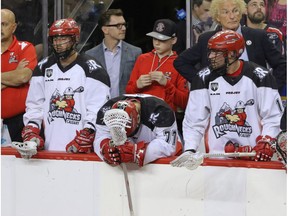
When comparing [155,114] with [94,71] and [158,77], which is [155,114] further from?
[158,77]

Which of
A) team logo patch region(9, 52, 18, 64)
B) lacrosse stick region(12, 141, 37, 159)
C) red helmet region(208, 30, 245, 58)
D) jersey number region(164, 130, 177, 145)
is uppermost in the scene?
red helmet region(208, 30, 245, 58)

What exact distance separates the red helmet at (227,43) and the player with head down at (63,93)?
0.80 meters

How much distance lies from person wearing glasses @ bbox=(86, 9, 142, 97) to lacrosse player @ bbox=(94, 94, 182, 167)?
46.9 inches

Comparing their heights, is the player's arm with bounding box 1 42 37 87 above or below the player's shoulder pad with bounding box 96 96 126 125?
above

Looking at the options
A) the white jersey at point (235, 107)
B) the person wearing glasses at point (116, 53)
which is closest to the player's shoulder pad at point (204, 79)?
the white jersey at point (235, 107)

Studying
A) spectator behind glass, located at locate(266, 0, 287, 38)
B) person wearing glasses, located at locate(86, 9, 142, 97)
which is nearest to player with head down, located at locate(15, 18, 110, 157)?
person wearing glasses, located at locate(86, 9, 142, 97)

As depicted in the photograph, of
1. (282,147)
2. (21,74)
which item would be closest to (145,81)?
(21,74)

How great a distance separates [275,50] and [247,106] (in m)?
0.79

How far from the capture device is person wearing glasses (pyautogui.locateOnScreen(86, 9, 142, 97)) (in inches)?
241

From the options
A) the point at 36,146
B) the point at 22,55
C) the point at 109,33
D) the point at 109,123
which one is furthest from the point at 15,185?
the point at 109,33

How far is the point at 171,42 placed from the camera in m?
5.96

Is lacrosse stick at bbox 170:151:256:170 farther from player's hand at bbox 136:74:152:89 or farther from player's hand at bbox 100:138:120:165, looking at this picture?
player's hand at bbox 136:74:152:89

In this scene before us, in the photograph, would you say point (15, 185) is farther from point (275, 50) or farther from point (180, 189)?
point (275, 50)

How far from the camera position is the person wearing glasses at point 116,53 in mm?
6113
